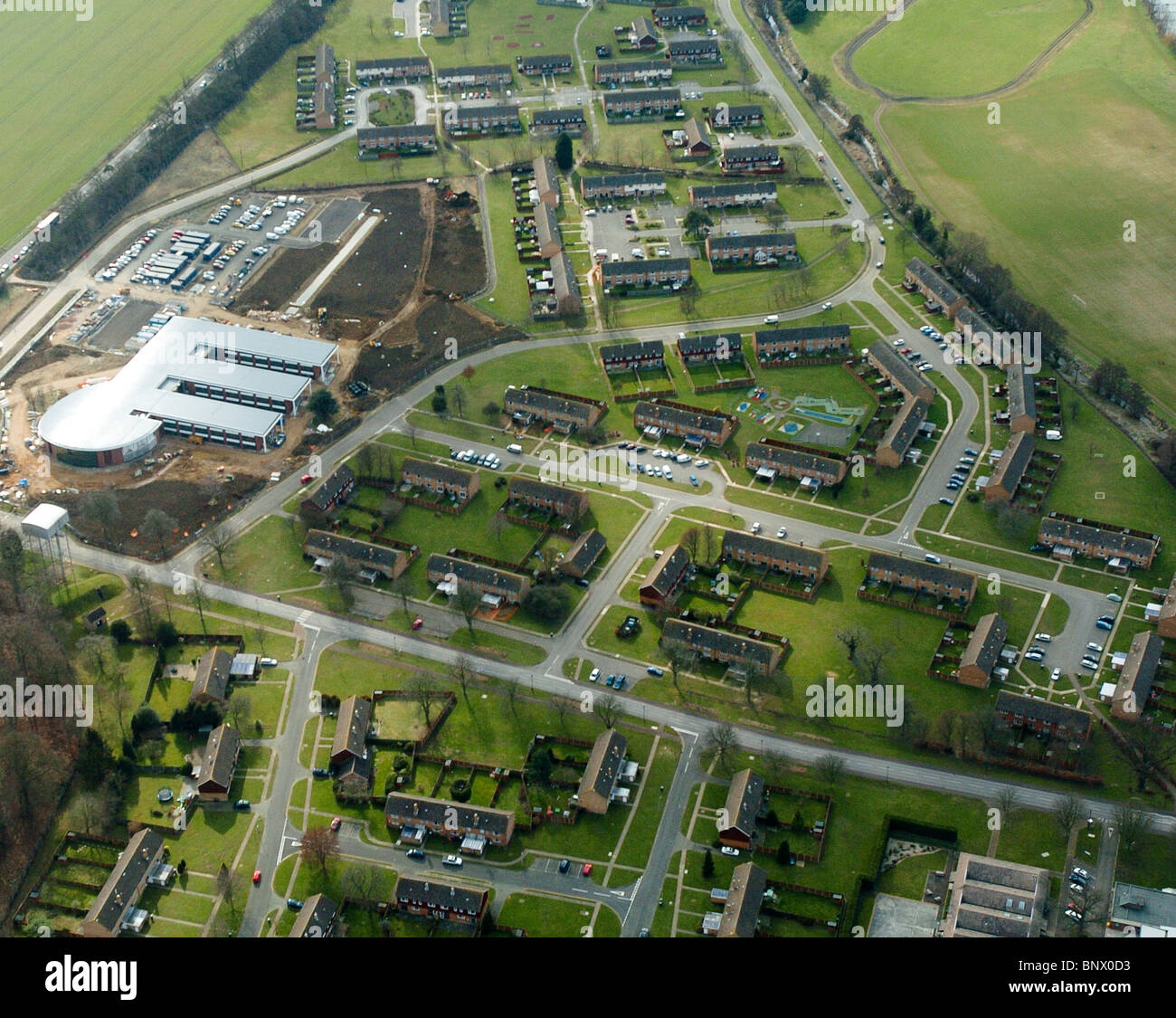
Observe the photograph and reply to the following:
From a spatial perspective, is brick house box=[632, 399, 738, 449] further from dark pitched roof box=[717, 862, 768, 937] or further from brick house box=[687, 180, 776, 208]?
dark pitched roof box=[717, 862, 768, 937]

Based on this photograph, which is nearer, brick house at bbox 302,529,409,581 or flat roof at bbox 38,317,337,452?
brick house at bbox 302,529,409,581

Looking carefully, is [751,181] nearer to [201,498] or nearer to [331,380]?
[331,380]

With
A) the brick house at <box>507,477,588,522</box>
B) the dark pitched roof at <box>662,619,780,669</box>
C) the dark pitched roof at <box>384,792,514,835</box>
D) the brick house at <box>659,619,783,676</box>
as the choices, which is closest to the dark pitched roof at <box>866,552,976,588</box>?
the brick house at <box>659,619,783,676</box>

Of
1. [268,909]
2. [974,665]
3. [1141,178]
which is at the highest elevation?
[1141,178]

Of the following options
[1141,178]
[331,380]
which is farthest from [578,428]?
[1141,178]

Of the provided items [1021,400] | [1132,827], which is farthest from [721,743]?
[1021,400]

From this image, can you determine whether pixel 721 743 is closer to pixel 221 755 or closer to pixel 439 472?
pixel 221 755
